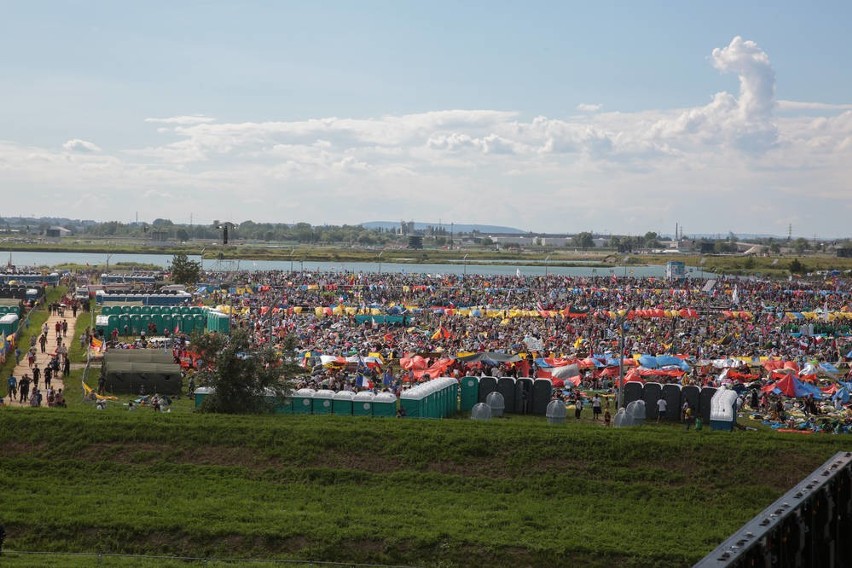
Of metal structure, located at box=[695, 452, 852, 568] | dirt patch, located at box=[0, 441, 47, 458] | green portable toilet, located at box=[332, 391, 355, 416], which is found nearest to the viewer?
metal structure, located at box=[695, 452, 852, 568]

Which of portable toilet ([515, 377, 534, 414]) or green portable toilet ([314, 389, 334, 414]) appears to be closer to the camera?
green portable toilet ([314, 389, 334, 414])

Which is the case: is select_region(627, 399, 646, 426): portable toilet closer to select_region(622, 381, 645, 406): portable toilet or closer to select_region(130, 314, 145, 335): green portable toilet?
select_region(622, 381, 645, 406): portable toilet

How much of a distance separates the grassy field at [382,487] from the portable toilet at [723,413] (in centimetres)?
468

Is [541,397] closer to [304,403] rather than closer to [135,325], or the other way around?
[304,403]

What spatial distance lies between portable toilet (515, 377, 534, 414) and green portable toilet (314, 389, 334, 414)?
19.0ft

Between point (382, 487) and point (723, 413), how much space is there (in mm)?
10954

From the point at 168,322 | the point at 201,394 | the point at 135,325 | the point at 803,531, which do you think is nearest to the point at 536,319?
the point at 168,322

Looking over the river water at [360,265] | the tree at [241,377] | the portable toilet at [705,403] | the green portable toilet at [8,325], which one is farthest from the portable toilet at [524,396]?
Answer: the river water at [360,265]

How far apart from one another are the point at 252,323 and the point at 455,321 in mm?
11304

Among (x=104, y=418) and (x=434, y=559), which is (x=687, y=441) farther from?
Result: (x=104, y=418)

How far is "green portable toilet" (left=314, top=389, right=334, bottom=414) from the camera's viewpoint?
943 inches

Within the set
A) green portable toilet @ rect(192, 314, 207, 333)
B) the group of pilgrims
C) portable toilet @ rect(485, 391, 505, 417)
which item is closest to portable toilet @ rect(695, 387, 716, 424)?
the group of pilgrims

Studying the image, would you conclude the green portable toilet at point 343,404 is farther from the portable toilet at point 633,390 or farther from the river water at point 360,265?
the river water at point 360,265

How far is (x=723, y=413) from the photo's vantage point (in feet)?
78.7
